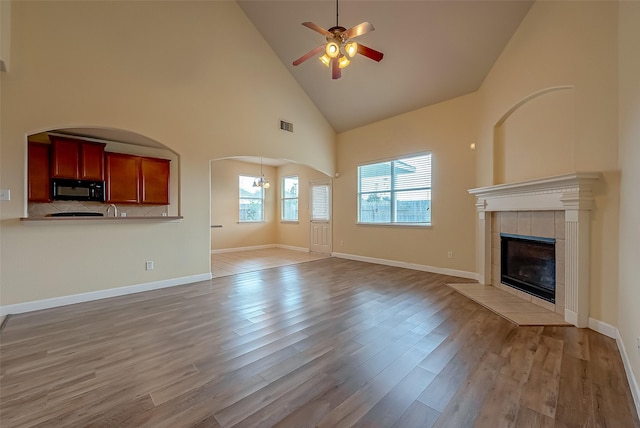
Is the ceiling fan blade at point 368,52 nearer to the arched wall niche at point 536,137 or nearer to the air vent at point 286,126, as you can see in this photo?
the arched wall niche at point 536,137

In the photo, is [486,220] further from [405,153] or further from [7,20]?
[7,20]

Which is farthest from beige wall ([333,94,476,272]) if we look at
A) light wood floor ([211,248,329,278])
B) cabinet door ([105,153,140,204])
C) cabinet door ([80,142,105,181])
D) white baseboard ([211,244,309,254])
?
cabinet door ([80,142,105,181])

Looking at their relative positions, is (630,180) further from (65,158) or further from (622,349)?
(65,158)

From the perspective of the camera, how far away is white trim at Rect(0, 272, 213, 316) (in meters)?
3.17

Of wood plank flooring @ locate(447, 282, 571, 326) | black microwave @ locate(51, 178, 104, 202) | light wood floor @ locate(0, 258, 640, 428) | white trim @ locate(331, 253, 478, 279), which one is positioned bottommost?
light wood floor @ locate(0, 258, 640, 428)

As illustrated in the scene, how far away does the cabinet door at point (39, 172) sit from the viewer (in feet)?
13.2

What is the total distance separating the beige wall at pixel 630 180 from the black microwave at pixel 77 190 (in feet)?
22.4

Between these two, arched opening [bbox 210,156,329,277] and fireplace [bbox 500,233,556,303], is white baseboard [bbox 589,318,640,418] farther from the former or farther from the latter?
arched opening [bbox 210,156,329,277]

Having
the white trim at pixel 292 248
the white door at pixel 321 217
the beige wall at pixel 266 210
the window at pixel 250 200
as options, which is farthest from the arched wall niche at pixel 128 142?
the white trim at pixel 292 248

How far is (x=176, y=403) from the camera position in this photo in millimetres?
1669

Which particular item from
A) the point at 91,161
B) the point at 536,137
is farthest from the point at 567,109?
the point at 91,161

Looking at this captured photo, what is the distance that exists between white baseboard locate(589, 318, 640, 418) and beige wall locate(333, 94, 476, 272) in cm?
205

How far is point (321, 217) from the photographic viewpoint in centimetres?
790

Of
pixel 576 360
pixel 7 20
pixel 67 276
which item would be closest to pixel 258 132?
pixel 7 20
